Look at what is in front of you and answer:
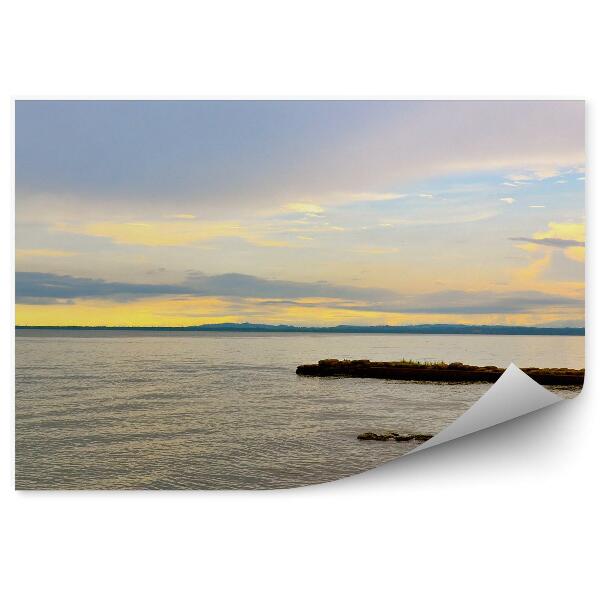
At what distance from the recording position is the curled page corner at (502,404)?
3.46m

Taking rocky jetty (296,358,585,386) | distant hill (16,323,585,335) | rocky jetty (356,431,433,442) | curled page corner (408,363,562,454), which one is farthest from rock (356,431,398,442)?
distant hill (16,323,585,335)

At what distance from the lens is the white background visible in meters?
3.38

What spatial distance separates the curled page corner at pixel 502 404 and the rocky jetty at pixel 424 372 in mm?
45

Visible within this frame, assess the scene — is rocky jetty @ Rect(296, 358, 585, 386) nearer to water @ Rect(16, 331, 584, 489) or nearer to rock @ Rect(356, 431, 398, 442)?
water @ Rect(16, 331, 584, 489)

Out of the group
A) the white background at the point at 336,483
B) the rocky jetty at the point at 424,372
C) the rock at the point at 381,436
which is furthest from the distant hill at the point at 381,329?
the rock at the point at 381,436

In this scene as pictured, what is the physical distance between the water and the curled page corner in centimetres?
5

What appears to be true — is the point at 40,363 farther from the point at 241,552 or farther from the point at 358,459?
the point at 358,459

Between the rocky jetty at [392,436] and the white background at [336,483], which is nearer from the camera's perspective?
the white background at [336,483]

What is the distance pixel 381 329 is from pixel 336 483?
0.86 metres

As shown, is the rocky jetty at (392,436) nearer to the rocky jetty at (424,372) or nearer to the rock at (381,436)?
the rock at (381,436)

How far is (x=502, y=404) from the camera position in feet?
11.5

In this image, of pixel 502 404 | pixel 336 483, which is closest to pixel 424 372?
pixel 502 404
